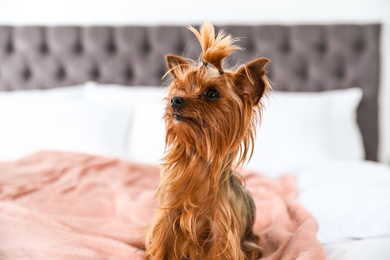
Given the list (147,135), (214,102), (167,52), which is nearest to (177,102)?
(214,102)

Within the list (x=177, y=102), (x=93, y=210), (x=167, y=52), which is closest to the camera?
(x=177, y=102)

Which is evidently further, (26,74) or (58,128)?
(26,74)

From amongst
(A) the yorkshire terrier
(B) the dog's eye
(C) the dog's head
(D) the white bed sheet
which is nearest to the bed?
(D) the white bed sheet

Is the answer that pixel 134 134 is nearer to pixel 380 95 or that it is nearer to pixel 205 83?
pixel 205 83

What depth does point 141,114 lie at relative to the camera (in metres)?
2.34

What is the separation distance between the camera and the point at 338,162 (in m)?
2.10

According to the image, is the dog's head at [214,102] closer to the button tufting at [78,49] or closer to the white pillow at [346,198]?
the white pillow at [346,198]

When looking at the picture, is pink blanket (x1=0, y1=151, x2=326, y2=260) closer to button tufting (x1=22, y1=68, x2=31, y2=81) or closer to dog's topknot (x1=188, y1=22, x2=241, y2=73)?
dog's topknot (x1=188, y1=22, x2=241, y2=73)

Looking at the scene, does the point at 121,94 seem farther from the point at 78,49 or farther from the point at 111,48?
the point at 78,49

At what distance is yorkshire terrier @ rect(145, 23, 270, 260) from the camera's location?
105cm

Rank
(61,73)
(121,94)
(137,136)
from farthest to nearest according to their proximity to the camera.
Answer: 1. (61,73)
2. (121,94)
3. (137,136)

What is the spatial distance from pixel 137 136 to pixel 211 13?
41.0 inches

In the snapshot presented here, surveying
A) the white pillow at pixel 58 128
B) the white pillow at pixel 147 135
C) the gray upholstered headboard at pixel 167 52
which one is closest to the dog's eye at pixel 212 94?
the white pillow at pixel 147 135

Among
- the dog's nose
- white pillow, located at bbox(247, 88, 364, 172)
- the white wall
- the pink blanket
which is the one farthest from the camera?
the white wall
